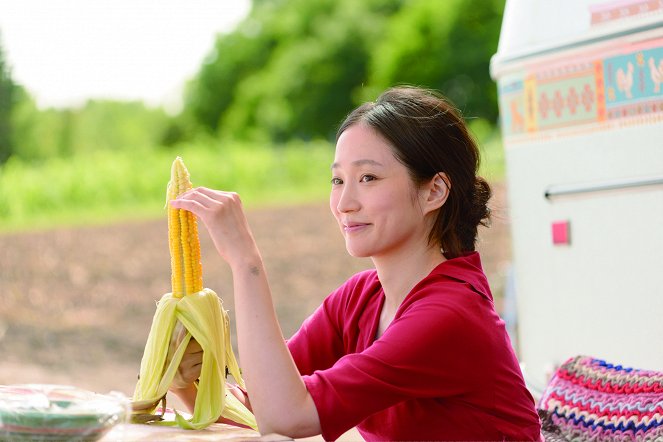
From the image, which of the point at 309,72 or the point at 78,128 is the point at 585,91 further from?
the point at 309,72

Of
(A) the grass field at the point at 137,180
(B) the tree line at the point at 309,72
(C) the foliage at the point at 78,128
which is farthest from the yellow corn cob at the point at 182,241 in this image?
(B) the tree line at the point at 309,72

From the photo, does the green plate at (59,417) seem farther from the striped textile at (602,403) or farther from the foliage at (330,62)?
the foliage at (330,62)

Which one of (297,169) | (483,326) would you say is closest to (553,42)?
(483,326)

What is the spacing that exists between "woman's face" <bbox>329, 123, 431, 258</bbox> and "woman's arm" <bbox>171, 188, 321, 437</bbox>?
22cm

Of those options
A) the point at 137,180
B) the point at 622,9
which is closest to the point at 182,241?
the point at 622,9

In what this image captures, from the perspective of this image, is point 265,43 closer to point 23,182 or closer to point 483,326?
point 23,182

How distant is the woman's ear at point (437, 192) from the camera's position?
160 centimetres

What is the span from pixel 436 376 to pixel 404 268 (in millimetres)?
241

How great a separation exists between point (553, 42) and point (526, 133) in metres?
0.35

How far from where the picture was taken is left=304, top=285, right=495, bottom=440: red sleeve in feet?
4.53

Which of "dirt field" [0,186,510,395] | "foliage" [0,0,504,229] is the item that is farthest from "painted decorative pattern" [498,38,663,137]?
"dirt field" [0,186,510,395]

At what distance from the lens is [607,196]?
2893 mm

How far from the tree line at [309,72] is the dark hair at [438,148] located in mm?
12783

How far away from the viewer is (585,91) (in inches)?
117
